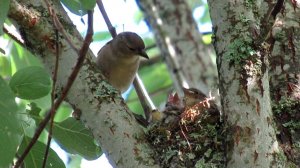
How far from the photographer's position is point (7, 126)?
2527mm

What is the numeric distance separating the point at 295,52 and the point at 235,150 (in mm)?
1000

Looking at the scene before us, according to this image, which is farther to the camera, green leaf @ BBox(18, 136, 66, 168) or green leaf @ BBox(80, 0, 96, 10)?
green leaf @ BBox(18, 136, 66, 168)

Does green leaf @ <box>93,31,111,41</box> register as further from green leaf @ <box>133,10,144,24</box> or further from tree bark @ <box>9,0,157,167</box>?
green leaf @ <box>133,10,144,24</box>

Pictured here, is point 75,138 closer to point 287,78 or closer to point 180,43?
point 287,78

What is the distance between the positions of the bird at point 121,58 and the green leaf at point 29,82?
225cm

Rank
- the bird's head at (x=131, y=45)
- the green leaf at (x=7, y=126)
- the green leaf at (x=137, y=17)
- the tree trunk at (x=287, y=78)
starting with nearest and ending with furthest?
the green leaf at (x=7, y=126), the tree trunk at (x=287, y=78), the bird's head at (x=131, y=45), the green leaf at (x=137, y=17)

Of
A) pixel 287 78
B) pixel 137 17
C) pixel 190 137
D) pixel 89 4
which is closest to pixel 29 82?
pixel 89 4

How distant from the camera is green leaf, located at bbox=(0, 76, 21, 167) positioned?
2.52 metres

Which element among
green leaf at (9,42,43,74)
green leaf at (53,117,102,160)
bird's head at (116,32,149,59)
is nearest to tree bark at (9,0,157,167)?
green leaf at (53,117,102,160)

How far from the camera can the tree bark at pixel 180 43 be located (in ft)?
22.0

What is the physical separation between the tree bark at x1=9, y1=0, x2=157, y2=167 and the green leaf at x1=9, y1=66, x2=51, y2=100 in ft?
0.69

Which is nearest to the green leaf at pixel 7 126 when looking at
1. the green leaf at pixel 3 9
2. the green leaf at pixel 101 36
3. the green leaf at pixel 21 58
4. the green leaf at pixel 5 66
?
the green leaf at pixel 3 9

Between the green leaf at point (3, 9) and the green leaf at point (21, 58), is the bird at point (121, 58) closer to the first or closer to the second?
the green leaf at point (21, 58)

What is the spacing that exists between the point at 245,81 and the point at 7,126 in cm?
116
